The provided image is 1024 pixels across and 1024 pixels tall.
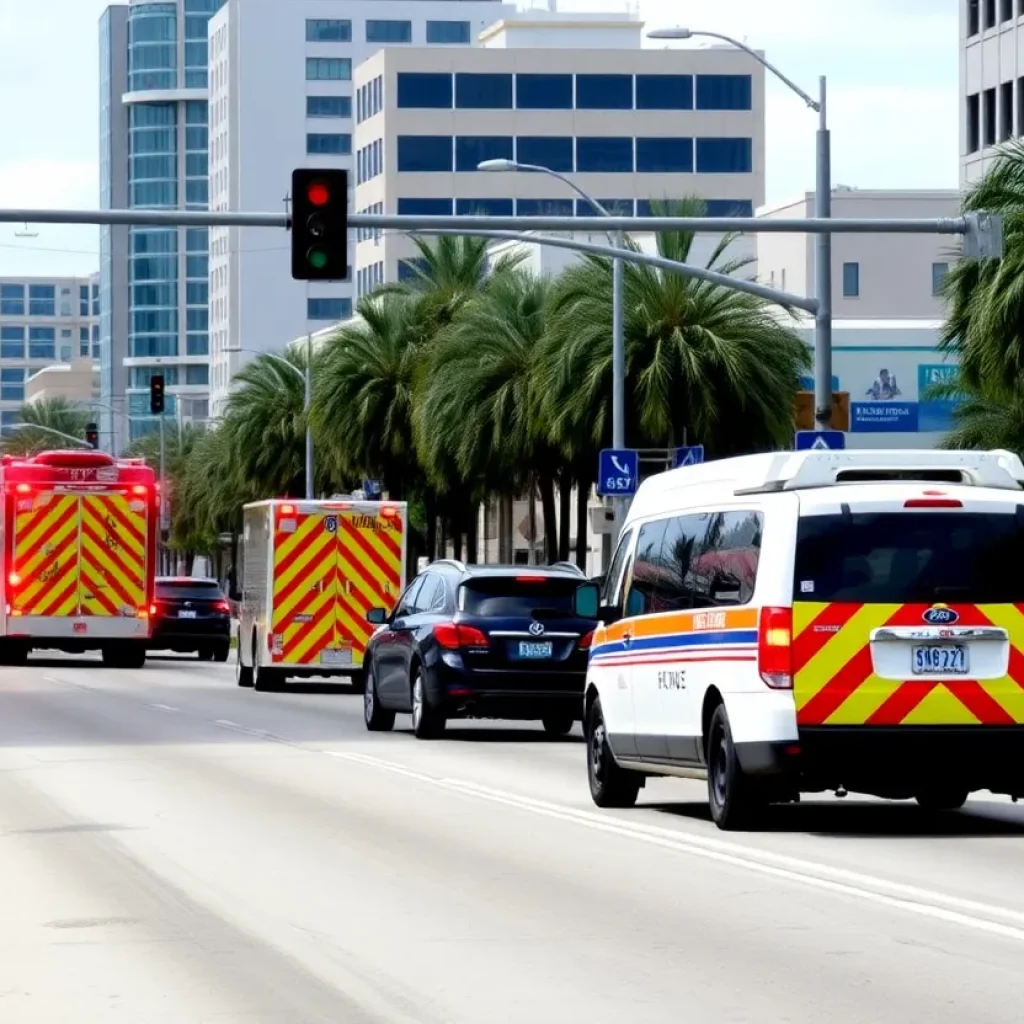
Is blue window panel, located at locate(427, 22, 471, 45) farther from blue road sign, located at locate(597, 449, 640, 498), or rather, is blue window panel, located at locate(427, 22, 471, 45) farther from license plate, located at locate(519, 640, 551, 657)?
license plate, located at locate(519, 640, 551, 657)

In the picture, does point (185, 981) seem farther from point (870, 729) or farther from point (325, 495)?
point (325, 495)

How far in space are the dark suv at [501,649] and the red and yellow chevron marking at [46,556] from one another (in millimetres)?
20661

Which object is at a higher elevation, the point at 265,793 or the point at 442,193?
the point at 442,193

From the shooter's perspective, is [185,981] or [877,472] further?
[877,472]

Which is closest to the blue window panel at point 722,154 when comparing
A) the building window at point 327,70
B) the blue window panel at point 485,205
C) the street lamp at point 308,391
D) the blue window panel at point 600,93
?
the blue window panel at point 600,93

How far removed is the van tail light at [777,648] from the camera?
50.8ft

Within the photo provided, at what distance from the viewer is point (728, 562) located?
16.2 meters

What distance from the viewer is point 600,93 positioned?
448 feet

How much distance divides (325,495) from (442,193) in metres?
55.4

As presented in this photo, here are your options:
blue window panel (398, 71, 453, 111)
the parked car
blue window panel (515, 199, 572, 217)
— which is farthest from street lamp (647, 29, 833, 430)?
blue window panel (398, 71, 453, 111)

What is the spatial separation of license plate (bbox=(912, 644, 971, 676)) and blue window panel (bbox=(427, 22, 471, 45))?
6236 inches

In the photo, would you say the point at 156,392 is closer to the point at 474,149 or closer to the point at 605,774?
the point at 605,774

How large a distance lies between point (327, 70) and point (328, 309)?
16437 mm

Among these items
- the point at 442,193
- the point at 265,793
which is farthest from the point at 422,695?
the point at 442,193
